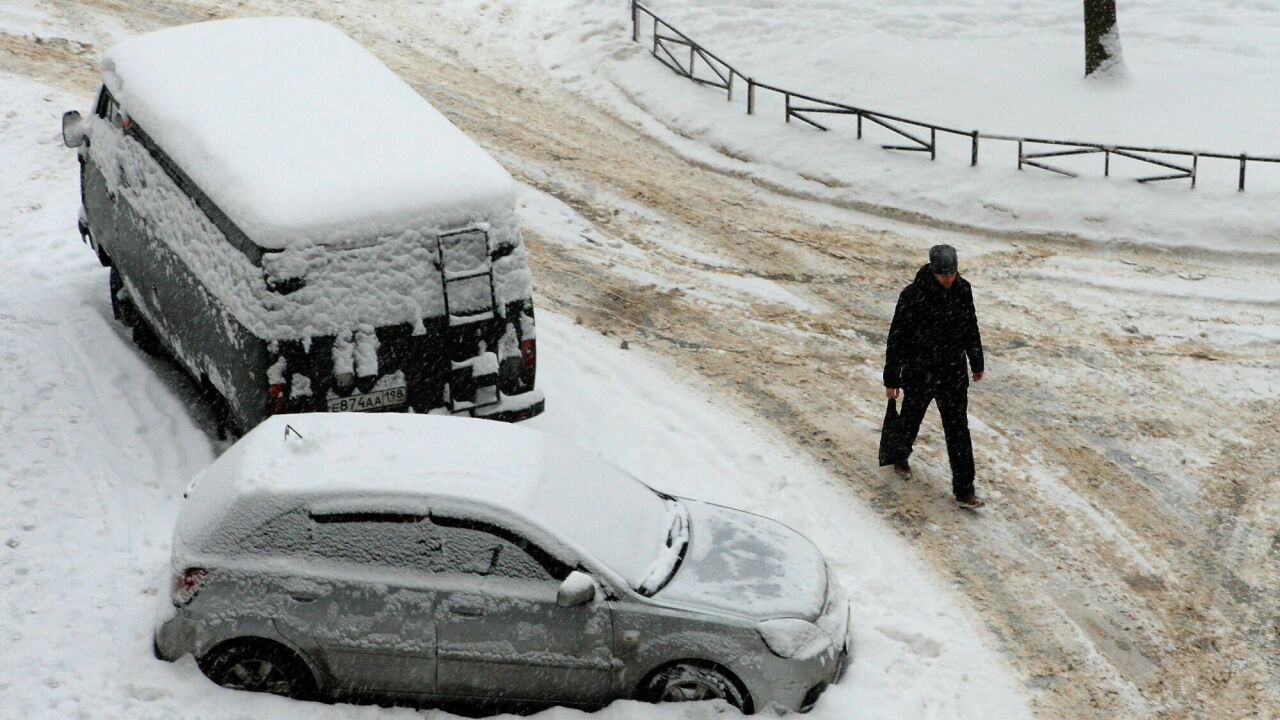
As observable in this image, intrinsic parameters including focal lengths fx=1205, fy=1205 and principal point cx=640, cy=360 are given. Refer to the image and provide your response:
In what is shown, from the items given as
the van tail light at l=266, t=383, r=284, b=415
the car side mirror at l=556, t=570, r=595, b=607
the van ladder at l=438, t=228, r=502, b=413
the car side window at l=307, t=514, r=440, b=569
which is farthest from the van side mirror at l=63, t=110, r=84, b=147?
the car side mirror at l=556, t=570, r=595, b=607

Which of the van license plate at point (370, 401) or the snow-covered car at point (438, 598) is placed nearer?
the snow-covered car at point (438, 598)

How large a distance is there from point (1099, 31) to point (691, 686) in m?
14.1

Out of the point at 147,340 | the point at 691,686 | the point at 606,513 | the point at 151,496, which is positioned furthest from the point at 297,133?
the point at 691,686

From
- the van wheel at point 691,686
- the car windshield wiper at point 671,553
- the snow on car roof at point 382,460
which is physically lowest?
the van wheel at point 691,686

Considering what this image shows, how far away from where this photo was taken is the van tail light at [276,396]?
7.54m

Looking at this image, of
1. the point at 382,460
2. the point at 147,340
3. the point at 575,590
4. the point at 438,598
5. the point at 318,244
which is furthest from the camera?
the point at 147,340

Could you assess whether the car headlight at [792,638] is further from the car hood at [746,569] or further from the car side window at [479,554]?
the car side window at [479,554]

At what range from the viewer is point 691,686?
6262 mm

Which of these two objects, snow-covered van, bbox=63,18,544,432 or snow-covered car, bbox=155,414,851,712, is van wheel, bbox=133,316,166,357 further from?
snow-covered car, bbox=155,414,851,712

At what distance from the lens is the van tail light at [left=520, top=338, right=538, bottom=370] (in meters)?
8.38

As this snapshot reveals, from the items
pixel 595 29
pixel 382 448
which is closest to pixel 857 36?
pixel 595 29

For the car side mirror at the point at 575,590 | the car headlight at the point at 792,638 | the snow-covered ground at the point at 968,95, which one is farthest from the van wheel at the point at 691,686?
the snow-covered ground at the point at 968,95

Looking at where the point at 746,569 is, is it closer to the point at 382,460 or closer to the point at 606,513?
the point at 606,513

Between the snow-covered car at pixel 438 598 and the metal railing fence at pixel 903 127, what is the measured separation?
10.4 metres
